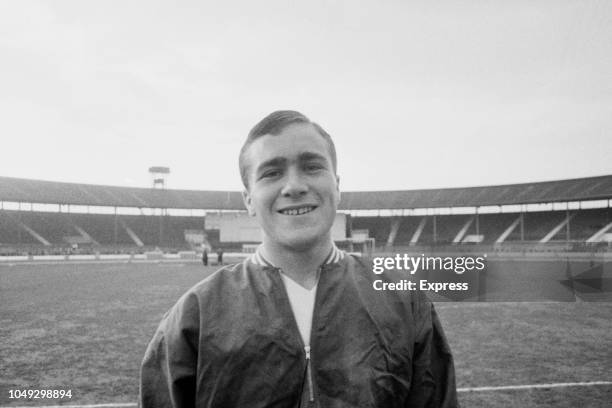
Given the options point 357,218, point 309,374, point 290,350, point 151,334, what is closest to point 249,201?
point 290,350

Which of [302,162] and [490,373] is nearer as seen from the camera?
[302,162]

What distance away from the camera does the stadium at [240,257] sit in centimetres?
566

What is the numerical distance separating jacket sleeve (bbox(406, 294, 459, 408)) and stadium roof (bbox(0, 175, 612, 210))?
39.0 metres

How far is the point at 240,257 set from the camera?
115 ft

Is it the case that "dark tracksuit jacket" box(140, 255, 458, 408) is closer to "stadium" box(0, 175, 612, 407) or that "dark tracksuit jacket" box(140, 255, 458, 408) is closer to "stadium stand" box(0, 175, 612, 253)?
"stadium" box(0, 175, 612, 407)

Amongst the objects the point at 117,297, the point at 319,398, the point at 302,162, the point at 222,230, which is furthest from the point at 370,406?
the point at 222,230

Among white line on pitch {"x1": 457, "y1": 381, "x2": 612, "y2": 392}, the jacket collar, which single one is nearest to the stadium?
white line on pitch {"x1": 457, "y1": 381, "x2": 612, "y2": 392}

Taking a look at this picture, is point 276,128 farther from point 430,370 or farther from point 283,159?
point 430,370

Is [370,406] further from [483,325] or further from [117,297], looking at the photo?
[117,297]

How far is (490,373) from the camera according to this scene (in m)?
5.94

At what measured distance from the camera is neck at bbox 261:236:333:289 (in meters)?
1.82

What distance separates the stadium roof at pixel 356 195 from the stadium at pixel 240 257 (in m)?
0.17

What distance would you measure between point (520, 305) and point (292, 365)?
39.0ft

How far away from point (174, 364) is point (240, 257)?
3388cm
